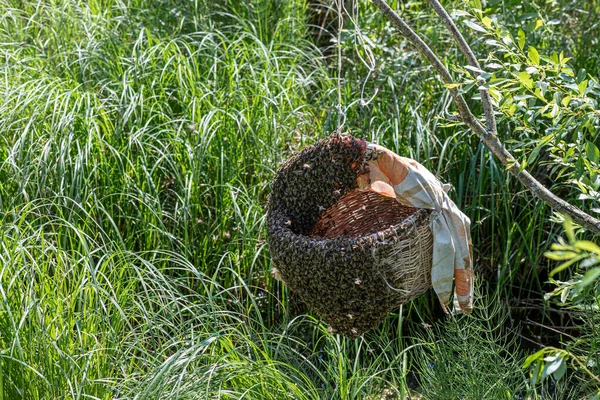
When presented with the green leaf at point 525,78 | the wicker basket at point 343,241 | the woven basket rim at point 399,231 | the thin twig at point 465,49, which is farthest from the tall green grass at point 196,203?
the green leaf at point 525,78

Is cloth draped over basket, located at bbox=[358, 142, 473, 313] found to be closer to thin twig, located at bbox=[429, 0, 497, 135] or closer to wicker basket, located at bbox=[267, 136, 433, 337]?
wicker basket, located at bbox=[267, 136, 433, 337]

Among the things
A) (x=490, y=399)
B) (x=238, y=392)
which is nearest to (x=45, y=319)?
(x=238, y=392)

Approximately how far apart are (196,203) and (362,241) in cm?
158

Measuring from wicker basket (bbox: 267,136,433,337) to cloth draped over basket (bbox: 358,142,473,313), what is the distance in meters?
0.03

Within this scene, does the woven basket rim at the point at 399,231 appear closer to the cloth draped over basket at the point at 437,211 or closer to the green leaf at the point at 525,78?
the cloth draped over basket at the point at 437,211

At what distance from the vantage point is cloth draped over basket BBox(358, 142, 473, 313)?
8.46ft

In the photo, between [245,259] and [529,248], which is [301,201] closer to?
[245,259]

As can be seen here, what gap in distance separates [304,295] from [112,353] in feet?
2.76

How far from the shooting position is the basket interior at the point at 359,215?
9.61 feet

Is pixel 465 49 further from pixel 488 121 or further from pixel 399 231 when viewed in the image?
pixel 399 231

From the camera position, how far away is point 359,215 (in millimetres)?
2953

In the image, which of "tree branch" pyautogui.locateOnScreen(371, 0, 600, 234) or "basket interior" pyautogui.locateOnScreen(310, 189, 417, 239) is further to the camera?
"basket interior" pyautogui.locateOnScreen(310, 189, 417, 239)

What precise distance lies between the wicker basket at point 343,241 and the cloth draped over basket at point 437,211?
0.11 feet

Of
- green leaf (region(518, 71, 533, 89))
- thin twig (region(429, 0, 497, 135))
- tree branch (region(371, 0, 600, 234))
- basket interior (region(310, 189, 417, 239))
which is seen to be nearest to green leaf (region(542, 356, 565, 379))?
green leaf (region(518, 71, 533, 89))
